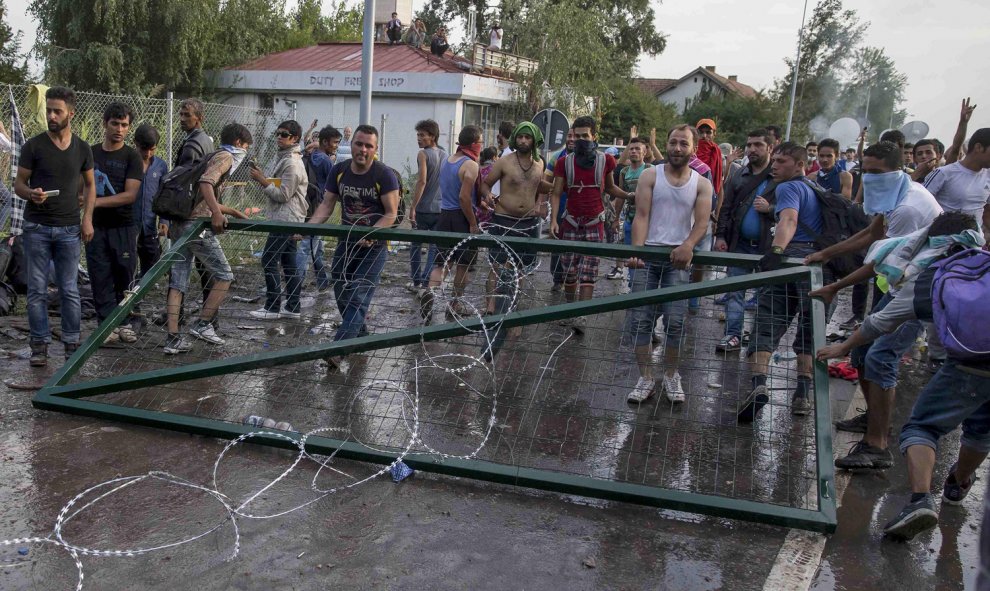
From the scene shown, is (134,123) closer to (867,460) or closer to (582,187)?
(582,187)

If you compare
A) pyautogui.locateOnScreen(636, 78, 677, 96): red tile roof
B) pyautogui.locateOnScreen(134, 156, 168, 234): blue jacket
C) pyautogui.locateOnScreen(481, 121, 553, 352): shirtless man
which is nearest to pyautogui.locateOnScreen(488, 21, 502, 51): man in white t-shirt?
pyautogui.locateOnScreen(481, 121, 553, 352): shirtless man

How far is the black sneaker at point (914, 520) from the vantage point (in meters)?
3.73

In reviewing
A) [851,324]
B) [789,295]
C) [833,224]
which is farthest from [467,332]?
[851,324]

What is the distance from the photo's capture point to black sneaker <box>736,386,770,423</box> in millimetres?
5309

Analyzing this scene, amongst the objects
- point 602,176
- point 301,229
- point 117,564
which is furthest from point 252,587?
point 602,176

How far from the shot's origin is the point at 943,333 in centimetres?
376

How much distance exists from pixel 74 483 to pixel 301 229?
213cm

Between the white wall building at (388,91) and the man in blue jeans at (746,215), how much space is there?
54.9 ft

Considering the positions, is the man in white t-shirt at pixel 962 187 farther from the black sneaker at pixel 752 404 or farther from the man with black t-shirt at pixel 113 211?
the man with black t-shirt at pixel 113 211

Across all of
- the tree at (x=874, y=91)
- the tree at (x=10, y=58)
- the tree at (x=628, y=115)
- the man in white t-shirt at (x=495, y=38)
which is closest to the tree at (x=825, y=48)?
the tree at (x=874, y=91)

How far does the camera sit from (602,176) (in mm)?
7648

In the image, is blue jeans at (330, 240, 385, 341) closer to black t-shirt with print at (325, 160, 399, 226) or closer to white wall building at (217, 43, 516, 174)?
black t-shirt with print at (325, 160, 399, 226)

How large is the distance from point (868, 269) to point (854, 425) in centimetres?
150

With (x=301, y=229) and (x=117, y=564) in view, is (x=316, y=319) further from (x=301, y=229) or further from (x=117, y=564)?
(x=117, y=564)
